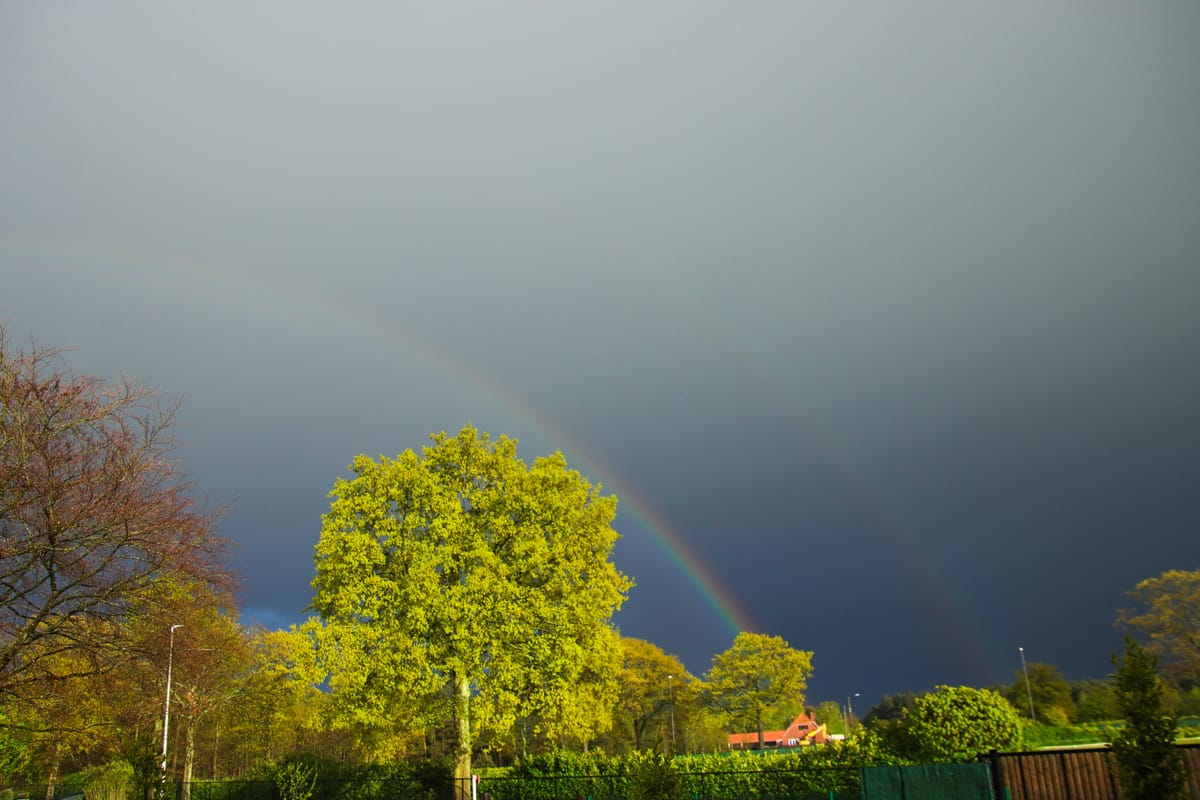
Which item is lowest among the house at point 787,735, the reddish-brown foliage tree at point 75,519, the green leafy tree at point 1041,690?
the house at point 787,735

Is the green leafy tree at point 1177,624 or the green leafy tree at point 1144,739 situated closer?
the green leafy tree at point 1144,739

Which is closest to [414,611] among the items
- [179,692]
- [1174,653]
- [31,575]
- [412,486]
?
[412,486]

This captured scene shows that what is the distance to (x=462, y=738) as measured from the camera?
90.6ft

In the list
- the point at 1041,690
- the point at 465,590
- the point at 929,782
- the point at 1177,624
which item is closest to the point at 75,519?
the point at 465,590

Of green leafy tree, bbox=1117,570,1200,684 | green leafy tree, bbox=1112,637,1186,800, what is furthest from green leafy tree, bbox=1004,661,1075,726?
green leafy tree, bbox=1112,637,1186,800

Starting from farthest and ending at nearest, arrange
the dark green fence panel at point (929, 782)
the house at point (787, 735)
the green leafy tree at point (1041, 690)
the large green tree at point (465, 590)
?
1. the house at point (787, 735)
2. the green leafy tree at point (1041, 690)
3. the large green tree at point (465, 590)
4. the dark green fence panel at point (929, 782)

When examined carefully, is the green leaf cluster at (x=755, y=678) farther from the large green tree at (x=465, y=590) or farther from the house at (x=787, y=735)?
the house at (x=787, y=735)

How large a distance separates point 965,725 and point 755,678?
5349 centimetres

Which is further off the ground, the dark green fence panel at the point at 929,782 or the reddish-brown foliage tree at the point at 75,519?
the reddish-brown foliage tree at the point at 75,519

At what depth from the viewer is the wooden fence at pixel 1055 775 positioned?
17.3 m

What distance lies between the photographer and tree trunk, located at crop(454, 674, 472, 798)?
26.8 meters

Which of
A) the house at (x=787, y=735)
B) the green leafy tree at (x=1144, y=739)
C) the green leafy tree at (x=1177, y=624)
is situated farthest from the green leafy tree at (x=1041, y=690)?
the green leafy tree at (x=1144, y=739)

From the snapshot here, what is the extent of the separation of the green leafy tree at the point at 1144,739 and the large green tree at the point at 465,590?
15.9 metres

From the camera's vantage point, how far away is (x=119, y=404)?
14.5 metres
